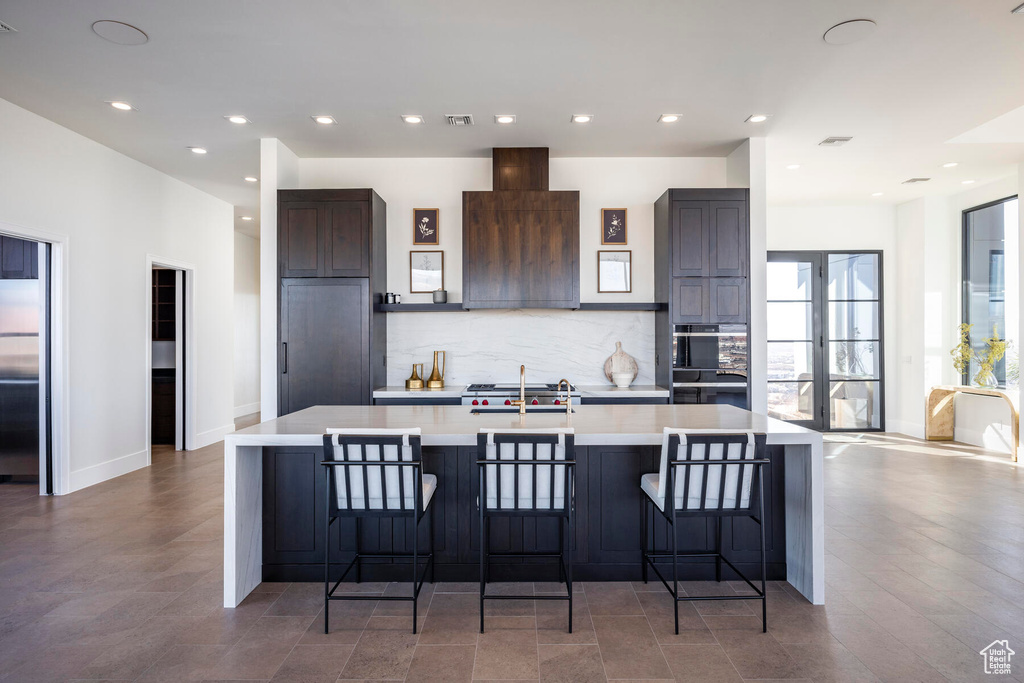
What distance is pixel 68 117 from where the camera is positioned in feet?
14.1

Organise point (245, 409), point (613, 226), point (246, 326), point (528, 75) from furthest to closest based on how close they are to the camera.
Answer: point (246, 326) < point (245, 409) < point (613, 226) < point (528, 75)

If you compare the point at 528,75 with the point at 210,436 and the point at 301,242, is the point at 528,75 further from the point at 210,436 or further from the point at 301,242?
the point at 210,436

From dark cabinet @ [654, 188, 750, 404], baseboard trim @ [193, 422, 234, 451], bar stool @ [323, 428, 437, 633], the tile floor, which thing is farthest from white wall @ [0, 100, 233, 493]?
dark cabinet @ [654, 188, 750, 404]

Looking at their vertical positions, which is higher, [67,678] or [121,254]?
[121,254]

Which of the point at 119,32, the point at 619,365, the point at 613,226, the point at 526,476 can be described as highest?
the point at 119,32

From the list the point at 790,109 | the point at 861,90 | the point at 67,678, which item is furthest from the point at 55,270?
the point at 861,90

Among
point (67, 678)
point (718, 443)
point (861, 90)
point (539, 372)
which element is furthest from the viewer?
point (539, 372)

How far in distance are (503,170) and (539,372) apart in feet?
6.38

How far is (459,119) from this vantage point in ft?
14.2

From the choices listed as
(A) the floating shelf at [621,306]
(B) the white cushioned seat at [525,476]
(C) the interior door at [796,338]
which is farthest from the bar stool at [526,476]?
(C) the interior door at [796,338]

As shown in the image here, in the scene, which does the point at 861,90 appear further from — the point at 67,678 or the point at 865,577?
the point at 67,678

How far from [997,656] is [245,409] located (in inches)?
373

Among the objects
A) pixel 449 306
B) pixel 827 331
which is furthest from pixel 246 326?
pixel 827 331

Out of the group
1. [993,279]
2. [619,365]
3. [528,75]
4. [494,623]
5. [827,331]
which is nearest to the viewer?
[494,623]
